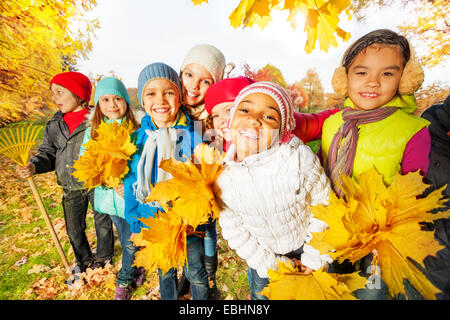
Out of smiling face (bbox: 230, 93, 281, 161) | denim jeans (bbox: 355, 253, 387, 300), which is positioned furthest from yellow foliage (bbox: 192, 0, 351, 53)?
denim jeans (bbox: 355, 253, 387, 300)

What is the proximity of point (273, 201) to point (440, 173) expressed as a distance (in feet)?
3.60

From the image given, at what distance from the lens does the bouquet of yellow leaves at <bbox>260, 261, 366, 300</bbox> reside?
104 centimetres

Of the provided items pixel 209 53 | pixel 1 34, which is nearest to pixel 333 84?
pixel 209 53

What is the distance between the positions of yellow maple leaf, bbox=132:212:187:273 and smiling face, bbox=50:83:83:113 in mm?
2100

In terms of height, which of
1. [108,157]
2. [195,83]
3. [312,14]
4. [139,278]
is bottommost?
[139,278]

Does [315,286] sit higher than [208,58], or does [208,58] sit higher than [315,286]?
[208,58]

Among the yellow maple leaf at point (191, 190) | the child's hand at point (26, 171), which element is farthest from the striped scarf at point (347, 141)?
the child's hand at point (26, 171)

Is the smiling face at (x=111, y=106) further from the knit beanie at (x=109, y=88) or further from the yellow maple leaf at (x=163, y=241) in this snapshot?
the yellow maple leaf at (x=163, y=241)

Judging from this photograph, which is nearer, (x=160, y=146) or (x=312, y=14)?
(x=312, y=14)

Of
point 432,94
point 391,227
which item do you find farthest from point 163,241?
point 432,94

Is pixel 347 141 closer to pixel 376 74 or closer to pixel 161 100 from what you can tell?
pixel 376 74

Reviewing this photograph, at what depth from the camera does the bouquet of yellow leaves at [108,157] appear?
1785 millimetres

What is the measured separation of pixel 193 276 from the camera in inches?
73.1

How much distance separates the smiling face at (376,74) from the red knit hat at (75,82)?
2.94 m
